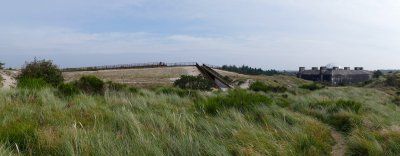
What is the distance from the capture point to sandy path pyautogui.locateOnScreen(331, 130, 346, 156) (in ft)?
20.7

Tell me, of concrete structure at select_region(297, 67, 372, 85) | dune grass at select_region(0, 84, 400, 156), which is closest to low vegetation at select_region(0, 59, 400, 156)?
dune grass at select_region(0, 84, 400, 156)

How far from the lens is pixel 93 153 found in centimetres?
469

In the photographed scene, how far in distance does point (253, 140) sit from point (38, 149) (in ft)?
→ 8.69

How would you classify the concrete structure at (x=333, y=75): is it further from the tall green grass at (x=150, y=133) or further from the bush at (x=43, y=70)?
the tall green grass at (x=150, y=133)

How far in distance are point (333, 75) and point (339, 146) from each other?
13309 cm

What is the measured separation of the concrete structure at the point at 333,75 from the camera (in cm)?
13475

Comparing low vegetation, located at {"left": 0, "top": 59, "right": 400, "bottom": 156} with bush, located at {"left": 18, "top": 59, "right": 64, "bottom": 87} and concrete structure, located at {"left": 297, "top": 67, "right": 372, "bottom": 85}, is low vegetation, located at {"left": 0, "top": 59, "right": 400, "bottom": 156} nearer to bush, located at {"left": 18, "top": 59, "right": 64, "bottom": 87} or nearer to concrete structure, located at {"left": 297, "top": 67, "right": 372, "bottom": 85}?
bush, located at {"left": 18, "top": 59, "right": 64, "bottom": 87}

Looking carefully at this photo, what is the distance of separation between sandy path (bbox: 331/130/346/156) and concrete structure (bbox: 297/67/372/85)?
125 metres

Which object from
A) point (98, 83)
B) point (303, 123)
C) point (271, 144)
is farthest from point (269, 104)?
point (98, 83)

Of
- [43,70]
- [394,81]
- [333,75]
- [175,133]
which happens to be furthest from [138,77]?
[333,75]

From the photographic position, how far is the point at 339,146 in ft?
22.2

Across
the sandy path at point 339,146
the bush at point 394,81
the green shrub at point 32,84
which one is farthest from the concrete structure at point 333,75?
the sandy path at point 339,146

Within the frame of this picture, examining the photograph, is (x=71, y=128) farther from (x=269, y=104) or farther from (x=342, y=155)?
(x=269, y=104)

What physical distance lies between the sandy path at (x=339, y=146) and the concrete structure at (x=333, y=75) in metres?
125
